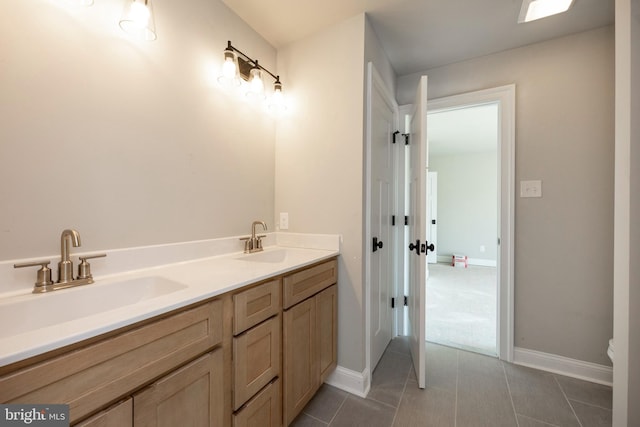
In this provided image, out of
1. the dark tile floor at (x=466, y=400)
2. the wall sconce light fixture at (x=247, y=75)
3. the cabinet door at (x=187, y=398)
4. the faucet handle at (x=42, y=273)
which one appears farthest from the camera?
the wall sconce light fixture at (x=247, y=75)

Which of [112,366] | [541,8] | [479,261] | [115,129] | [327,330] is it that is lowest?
[479,261]

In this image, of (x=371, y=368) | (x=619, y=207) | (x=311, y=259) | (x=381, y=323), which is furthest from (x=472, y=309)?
(x=311, y=259)

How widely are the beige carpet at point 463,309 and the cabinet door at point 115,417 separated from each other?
88.1 inches

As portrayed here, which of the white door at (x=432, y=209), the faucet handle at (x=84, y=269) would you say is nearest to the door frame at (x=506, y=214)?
the faucet handle at (x=84, y=269)

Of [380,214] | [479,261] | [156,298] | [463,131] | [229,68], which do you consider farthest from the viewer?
[479,261]

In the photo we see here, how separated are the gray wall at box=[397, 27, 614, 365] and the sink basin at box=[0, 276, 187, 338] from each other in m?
2.33

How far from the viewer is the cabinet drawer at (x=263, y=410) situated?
0.97 m

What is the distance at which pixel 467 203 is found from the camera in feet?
17.7

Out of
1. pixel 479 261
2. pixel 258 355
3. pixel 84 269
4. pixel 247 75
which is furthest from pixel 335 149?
pixel 479 261

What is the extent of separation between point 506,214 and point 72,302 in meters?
2.52

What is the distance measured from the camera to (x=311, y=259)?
138 cm

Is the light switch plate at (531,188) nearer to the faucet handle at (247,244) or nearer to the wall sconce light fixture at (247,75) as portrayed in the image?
the wall sconce light fixture at (247,75)

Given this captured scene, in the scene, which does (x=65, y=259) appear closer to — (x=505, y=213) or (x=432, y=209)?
(x=505, y=213)

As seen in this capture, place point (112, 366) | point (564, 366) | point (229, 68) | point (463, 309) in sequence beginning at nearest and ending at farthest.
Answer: point (112, 366), point (229, 68), point (564, 366), point (463, 309)
